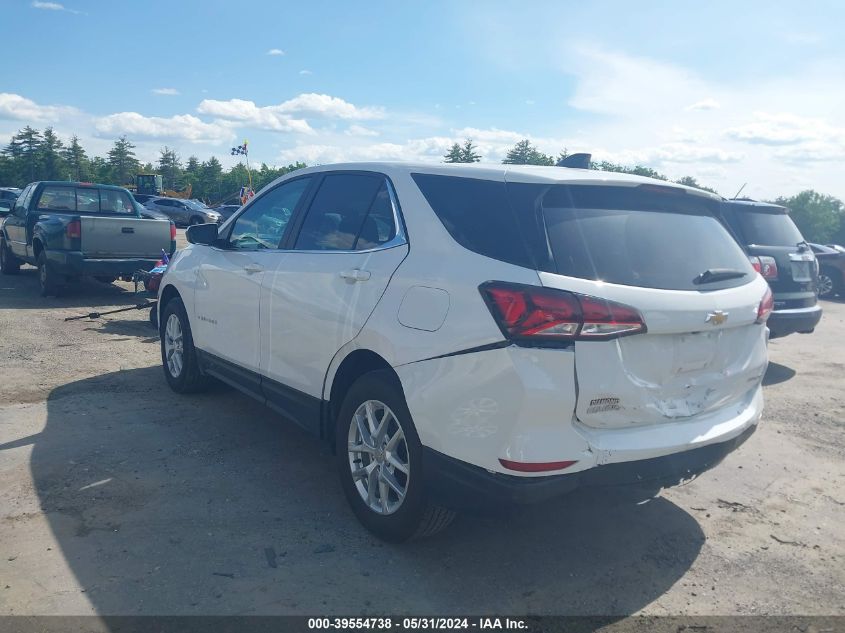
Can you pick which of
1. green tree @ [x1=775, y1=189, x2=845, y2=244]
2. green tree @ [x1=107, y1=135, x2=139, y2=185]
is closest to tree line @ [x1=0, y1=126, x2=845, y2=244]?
green tree @ [x1=107, y1=135, x2=139, y2=185]

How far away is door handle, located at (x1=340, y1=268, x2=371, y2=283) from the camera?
12.1ft

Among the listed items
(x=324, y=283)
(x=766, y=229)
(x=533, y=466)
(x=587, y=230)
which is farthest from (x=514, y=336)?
(x=766, y=229)

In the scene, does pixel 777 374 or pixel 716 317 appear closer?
pixel 716 317

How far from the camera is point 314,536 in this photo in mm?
3672

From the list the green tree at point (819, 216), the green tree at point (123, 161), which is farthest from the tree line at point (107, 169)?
the green tree at point (819, 216)

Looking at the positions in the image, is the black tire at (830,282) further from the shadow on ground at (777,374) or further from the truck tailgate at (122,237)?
the truck tailgate at (122,237)

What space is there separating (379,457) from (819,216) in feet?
144

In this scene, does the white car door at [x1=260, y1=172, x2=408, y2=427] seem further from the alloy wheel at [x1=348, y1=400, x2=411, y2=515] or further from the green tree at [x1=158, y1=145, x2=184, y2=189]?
the green tree at [x1=158, y1=145, x2=184, y2=189]

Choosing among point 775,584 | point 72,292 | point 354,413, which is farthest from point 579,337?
point 72,292

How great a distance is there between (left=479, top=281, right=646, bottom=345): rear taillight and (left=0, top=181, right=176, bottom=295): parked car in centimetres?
941

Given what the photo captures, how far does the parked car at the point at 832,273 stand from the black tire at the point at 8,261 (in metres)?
17.5

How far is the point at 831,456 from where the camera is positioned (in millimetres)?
5188

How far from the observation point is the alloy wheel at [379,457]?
3.47 metres

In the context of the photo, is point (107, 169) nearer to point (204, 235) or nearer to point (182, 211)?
point (182, 211)
